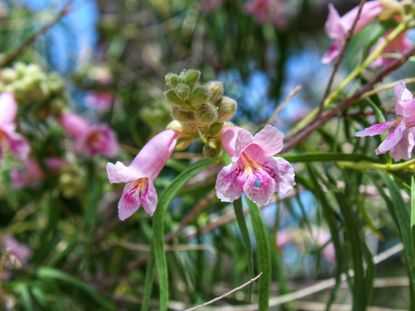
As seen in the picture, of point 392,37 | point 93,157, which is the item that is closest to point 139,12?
point 93,157

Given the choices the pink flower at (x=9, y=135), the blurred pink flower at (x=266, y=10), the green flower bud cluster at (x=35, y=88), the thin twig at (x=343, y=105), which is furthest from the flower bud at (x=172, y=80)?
the blurred pink flower at (x=266, y=10)

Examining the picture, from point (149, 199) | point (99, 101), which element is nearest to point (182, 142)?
point (149, 199)

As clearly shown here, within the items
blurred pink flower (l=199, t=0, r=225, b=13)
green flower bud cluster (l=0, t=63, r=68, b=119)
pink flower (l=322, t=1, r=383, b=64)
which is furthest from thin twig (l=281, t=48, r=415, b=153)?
blurred pink flower (l=199, t=0, r=225, b=13)

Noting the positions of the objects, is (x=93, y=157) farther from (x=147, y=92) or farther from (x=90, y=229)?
(x=147, y=92)

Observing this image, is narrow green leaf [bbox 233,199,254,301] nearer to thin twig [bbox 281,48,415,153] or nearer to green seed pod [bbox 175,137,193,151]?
green seed pod [bbox 175,137,193,151]

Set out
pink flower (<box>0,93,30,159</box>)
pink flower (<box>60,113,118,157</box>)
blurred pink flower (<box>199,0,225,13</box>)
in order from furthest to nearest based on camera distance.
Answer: blurred pink flower (<box>199,0,225,13</box>) < pink flower (<box>60,113,118,157</box>) < pink flower (<box>0,93,30,159</box>)

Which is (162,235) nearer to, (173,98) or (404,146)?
(173,98)

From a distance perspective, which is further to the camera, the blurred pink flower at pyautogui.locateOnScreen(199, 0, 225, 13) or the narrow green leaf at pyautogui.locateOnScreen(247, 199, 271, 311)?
the blurred pink flower at pyautogui.locateOnScreen(199, 0, 225, 13)
